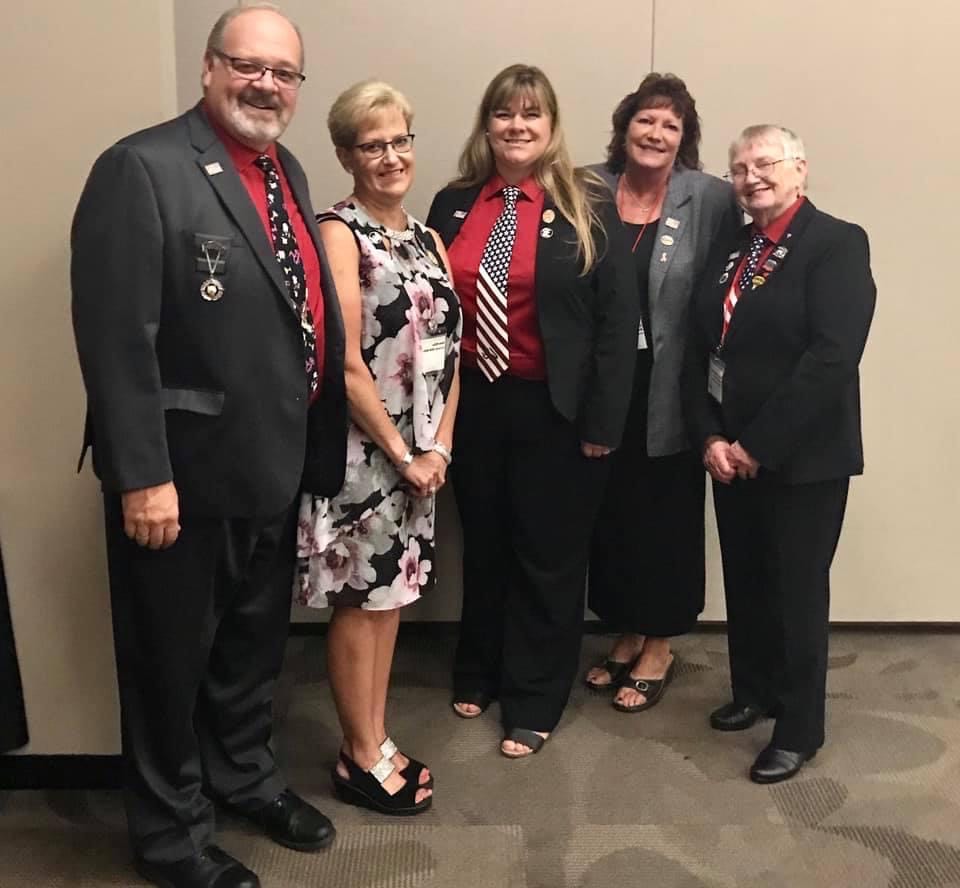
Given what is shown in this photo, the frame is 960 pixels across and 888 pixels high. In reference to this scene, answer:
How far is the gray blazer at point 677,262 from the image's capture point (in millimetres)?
2479

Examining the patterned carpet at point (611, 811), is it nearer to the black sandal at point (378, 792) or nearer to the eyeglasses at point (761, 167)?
the black sandal at point (378, 792)

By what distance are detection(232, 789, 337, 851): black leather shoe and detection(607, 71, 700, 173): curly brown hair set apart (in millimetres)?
1779

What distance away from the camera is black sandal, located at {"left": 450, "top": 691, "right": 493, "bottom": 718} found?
271cm

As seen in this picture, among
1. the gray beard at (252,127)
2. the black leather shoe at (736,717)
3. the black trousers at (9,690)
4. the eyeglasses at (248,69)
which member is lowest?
the black leather shoe at (736,717)

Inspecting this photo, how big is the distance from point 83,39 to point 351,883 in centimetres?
181

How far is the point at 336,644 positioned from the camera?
2.22m

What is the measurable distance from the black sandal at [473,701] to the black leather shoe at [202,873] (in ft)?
2.74

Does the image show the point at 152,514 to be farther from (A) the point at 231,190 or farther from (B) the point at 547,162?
(B) the point at 547,162

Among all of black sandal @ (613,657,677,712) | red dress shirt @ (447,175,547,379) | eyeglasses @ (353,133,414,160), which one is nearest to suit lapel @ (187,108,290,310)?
eyeglasses @ (353,133,414,160)

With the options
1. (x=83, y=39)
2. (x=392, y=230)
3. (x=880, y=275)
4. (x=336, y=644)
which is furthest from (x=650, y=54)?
(x=336, y=644)

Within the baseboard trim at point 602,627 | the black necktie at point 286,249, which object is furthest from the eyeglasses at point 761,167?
the baseboard trim at point 602,627

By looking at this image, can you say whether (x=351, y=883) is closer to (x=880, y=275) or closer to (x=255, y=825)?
(x=255, y=825)

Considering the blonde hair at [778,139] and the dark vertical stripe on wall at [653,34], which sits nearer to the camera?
the blonde hair at [778,139]

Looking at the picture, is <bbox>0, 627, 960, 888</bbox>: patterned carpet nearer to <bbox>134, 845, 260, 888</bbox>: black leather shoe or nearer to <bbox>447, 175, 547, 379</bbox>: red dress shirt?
<bbox>134, 845, 260, 888</bbox>: black leather shoe
